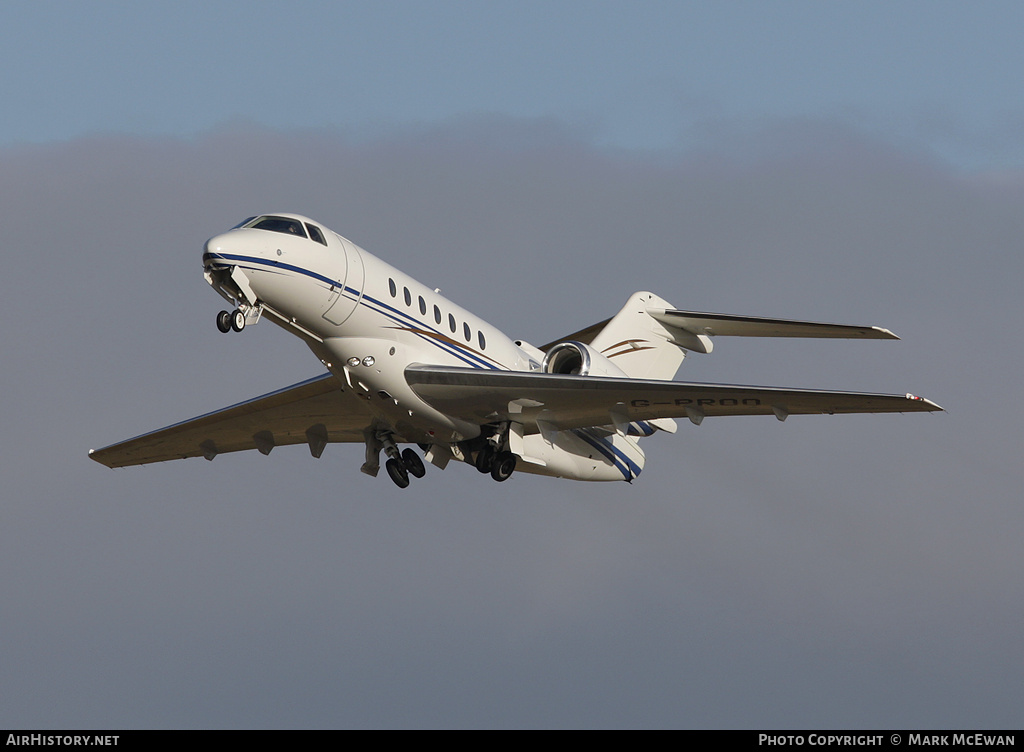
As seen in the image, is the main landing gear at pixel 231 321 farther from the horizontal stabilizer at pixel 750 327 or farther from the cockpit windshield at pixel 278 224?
the horizontal stabilizer at pixel 750 327

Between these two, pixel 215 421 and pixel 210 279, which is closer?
pixel 210 279

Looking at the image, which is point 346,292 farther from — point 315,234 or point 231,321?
point 231,321

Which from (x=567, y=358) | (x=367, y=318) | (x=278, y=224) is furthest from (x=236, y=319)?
(x=567, y=358)

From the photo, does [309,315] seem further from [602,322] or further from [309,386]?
[602,322]

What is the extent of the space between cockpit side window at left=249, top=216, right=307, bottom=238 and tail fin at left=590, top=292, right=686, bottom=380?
794 cm

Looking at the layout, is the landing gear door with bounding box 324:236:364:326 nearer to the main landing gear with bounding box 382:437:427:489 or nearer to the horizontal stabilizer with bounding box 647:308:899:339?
the main landing gear with bounding box 382:437:427:489

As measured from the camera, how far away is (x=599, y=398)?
23.0 m

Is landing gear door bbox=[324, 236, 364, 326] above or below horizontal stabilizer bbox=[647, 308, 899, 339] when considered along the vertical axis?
below

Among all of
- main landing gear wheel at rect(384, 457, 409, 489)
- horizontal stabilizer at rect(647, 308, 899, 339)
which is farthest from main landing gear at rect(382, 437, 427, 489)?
horizontal stabilizer at rect(647, 308, 899, 339)

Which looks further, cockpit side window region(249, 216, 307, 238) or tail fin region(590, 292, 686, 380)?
tail fin region(590, 292, 686, 380)

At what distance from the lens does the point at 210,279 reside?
20922 millimetres

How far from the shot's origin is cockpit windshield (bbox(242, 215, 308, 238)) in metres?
21.6
